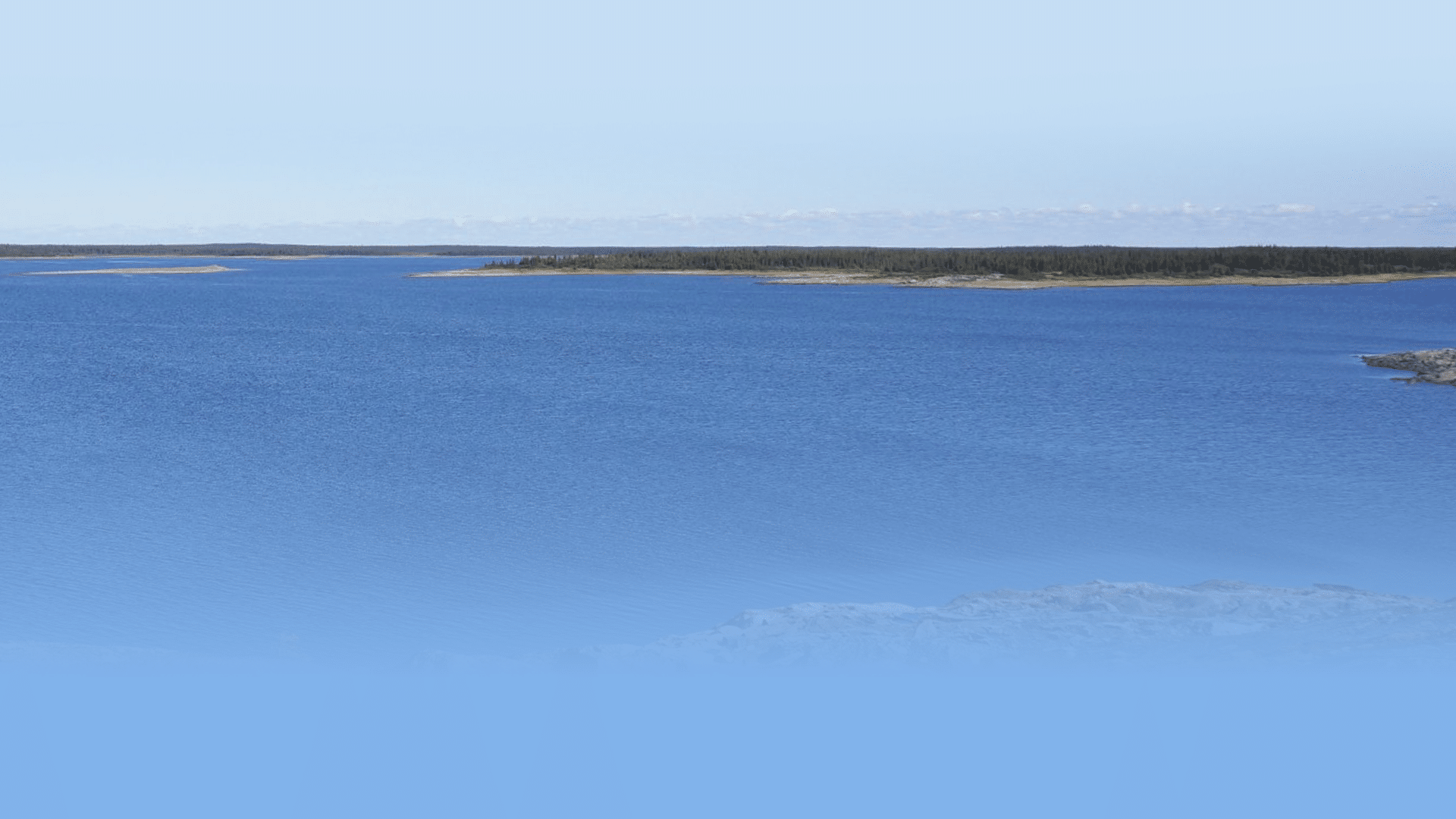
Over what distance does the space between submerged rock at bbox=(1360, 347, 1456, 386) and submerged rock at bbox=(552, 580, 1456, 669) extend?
21.8 meters

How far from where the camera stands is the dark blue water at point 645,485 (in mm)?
11914

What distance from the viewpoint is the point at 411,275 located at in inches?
5251

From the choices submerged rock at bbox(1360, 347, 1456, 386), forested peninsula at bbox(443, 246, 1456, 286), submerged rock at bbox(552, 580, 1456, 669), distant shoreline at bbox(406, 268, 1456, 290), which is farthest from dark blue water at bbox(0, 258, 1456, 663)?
forested peninsula at bbox(443, 246, 1456, 286)

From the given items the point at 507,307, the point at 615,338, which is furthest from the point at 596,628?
the point at 507,307

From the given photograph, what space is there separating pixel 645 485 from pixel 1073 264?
9939cm

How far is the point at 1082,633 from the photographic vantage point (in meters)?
9.58

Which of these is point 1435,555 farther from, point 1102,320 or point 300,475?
point 1102,320

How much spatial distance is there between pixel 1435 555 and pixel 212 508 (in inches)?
556

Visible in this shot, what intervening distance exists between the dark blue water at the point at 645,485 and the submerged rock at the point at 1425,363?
3.16ft

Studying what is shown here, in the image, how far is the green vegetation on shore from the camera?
349ft

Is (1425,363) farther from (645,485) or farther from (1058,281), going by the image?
(1058,281)

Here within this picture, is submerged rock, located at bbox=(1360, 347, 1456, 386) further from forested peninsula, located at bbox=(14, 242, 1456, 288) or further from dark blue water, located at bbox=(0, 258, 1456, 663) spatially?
forested peninsula, located at bbox=(14, 242, 1456, 288)

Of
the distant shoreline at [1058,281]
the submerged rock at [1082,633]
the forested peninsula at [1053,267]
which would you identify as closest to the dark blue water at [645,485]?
the submerged rock at [1082,633]

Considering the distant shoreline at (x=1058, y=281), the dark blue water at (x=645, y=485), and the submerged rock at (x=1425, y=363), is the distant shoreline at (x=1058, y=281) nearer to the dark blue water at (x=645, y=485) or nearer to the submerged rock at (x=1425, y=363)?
the dark blue water at (x=645, y=485)
